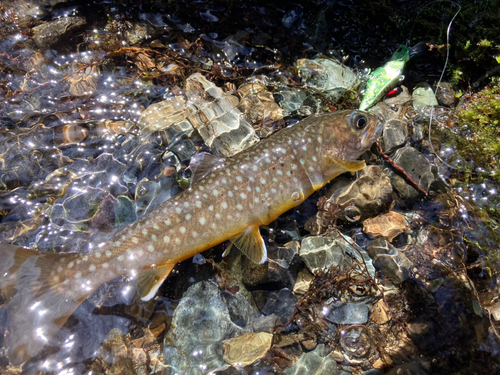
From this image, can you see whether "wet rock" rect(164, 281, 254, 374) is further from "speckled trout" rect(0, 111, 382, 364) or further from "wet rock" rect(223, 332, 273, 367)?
"speckled trout" rect(0, 111, 382, 364)

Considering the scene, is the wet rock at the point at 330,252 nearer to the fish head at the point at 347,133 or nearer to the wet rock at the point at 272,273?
the wet rock at the point at 272,273

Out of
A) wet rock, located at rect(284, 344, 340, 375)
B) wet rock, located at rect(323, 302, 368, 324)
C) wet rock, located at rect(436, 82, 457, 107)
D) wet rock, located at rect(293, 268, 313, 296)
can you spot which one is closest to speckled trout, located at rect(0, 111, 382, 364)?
wet rock, located at rect(293, 268, 313, 296)

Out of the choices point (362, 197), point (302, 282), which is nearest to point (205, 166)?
point (302, 282)

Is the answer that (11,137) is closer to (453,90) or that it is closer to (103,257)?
(103,257)

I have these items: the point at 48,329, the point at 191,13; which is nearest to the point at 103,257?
the point at 48,329

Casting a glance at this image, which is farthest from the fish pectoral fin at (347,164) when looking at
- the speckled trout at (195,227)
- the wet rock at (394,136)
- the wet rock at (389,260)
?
the wet rock at (389,260)

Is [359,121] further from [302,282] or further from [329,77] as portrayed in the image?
[302,282]

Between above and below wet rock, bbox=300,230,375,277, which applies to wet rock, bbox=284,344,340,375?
below
